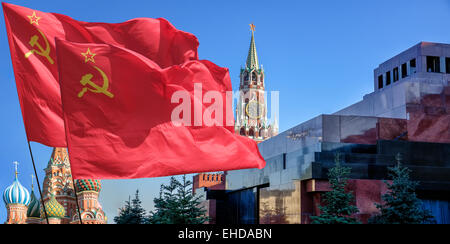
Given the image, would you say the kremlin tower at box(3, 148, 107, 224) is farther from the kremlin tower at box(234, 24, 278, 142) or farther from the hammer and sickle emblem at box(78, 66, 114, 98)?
the hammer and sickle emblem at box(78, 66, 114, 98)

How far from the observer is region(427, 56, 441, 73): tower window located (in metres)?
30.1

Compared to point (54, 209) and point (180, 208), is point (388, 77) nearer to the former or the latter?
point (180, 208)

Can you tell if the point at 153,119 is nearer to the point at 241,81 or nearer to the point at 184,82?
the point at 184,82

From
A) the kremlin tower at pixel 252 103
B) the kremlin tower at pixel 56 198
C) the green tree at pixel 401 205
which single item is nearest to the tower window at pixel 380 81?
the green tree at pixel 401 205

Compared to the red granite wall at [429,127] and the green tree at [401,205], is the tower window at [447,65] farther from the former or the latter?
the green tree at [401,205]

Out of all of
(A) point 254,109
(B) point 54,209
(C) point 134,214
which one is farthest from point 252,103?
(C) point 134,214

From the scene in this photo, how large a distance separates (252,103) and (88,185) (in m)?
61.0

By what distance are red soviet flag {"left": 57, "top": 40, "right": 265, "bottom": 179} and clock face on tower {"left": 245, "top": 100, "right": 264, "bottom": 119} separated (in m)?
115

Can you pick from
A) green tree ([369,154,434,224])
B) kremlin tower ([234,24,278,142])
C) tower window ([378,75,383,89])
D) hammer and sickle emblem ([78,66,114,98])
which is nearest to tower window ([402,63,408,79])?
tower window ([378,75,383,89])

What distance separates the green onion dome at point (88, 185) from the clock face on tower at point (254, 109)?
58.4 meters

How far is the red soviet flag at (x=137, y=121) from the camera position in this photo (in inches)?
366

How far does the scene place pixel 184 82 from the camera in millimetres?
10406

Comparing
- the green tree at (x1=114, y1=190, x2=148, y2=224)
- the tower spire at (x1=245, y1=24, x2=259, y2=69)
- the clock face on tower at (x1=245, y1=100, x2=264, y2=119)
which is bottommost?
the green tree at (x1=114, y1=190, x2=148, y2=224)
